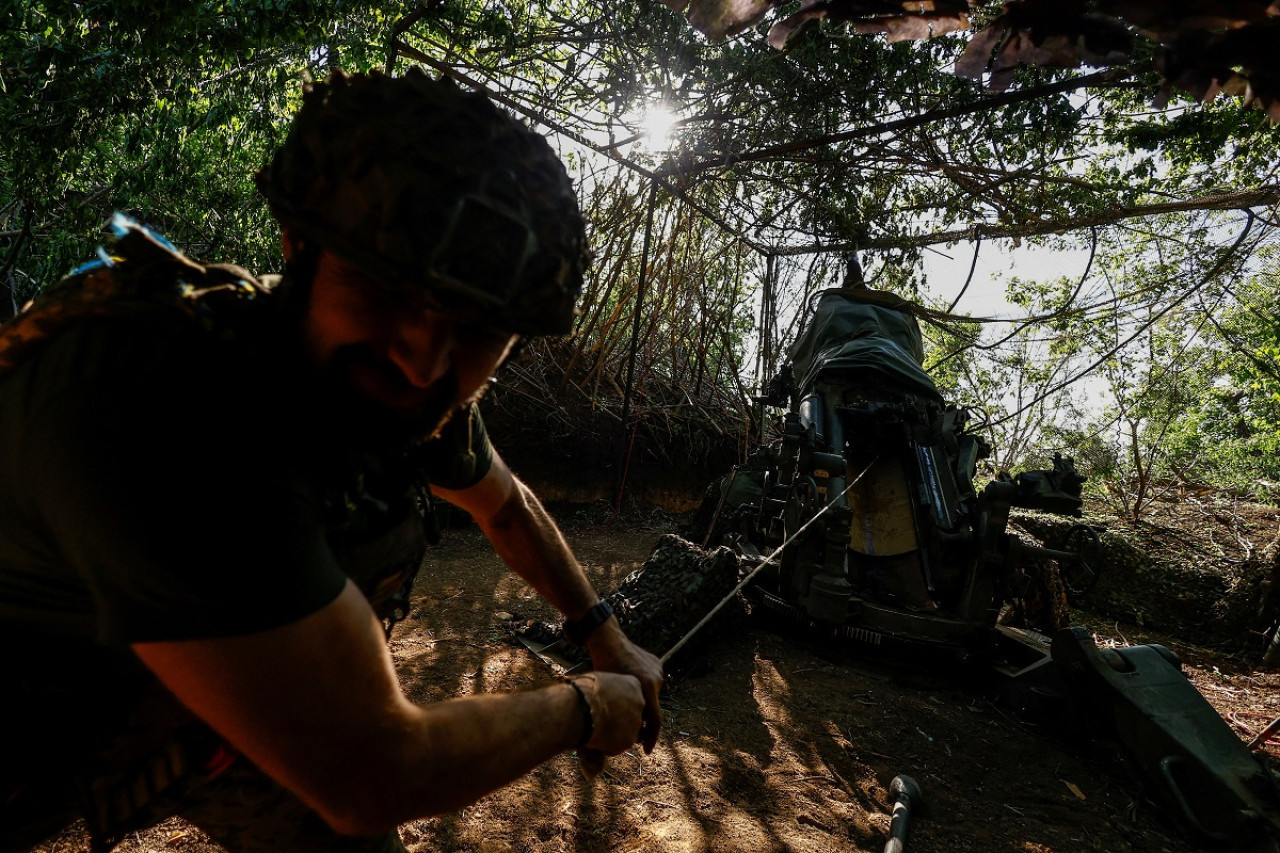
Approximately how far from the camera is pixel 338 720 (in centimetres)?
88

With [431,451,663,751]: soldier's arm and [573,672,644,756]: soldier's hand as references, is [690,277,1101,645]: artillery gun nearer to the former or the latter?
[431,451,663,751]: soldier's arm

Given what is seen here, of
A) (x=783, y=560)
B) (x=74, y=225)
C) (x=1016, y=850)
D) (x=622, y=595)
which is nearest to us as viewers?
(x=1016, y=850)

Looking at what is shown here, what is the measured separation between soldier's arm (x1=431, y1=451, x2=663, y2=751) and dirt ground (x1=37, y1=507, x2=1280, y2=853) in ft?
4.12

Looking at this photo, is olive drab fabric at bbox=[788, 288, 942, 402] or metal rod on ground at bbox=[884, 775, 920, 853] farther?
olive drab fabric at bbox=[788, 288, 942, 402]

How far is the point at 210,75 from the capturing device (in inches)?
187

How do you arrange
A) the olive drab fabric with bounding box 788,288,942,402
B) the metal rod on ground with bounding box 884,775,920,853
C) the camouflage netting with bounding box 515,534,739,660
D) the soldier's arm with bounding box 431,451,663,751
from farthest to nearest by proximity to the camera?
the olive drab fabric with bounding box 788,288,942,402
the camouflage netting with bounding box 515,534,739,660
the metal rod on ground with bounding box 884,775,920,853
the soldier's arm with bounding box 431,451,663,751

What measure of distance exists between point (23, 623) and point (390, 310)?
785mm

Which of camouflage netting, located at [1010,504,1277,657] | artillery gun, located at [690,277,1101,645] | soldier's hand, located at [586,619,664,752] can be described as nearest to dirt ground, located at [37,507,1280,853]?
artillery gun, located at [690,277,1101,645]

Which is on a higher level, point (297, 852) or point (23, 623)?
point (23, 623)

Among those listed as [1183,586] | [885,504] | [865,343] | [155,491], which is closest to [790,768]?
[885,504]

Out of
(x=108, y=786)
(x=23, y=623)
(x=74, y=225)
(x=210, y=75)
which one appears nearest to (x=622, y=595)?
(x=108, y=786)

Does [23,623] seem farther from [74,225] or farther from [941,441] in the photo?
[74,225]

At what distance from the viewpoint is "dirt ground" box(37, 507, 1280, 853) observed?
8.39 ft

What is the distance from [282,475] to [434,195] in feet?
1.61
